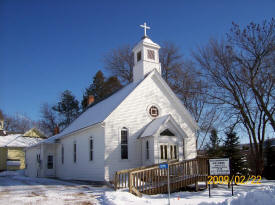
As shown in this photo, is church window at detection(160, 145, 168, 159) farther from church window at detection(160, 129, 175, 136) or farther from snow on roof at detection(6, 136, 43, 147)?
snow on roof at detection(6, 136, 43, 147)

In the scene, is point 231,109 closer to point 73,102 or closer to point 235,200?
point 235,200

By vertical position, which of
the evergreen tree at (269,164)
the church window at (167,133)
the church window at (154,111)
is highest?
the church window at (154,111)

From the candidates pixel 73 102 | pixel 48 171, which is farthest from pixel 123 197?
pixel 73 102

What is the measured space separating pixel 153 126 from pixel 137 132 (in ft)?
4.08

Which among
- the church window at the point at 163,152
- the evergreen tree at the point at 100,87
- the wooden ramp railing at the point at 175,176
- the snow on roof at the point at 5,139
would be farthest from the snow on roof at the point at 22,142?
the wooden ramp railing at the point at 175,176

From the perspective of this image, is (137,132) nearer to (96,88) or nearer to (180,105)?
(180,105)

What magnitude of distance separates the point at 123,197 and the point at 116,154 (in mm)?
7020

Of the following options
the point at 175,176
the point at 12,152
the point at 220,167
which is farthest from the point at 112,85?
the point at 220,167

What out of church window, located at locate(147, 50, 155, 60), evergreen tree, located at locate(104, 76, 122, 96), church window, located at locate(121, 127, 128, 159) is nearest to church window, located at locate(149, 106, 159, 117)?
church window, located at locate(121, 127, 128, 159)

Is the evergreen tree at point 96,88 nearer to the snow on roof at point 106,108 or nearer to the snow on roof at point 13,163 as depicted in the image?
the snow on roof at point 13,163

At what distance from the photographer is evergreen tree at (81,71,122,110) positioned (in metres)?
40.4

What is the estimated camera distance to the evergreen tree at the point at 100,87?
40438 mm

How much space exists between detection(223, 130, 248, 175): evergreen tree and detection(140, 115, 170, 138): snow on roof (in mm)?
3982

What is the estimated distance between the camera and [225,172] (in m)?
10.9
